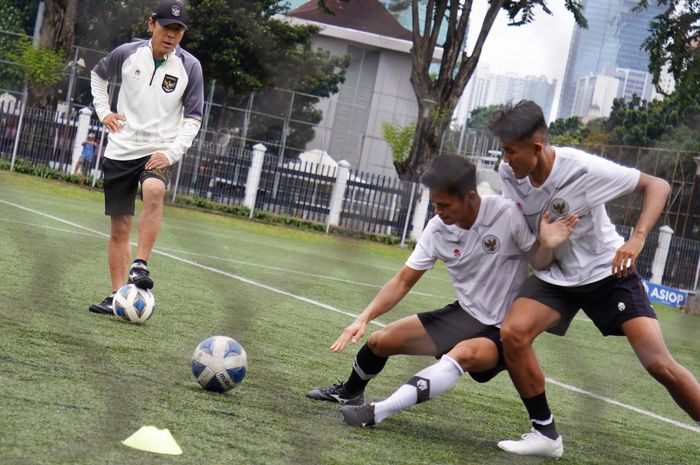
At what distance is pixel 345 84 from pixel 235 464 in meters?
31.7

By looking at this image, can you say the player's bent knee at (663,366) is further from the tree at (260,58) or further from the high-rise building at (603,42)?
the tree at (260,58)

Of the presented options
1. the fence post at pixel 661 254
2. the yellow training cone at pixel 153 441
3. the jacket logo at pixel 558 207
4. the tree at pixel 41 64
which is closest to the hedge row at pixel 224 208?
the tree at pixel 41 64

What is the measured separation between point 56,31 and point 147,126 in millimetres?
18363

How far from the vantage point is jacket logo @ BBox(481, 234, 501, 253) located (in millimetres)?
3781

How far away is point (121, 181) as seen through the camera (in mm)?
5516

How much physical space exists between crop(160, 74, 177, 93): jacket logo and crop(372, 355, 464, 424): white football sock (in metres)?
2.57

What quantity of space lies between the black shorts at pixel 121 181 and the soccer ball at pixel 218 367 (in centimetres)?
182

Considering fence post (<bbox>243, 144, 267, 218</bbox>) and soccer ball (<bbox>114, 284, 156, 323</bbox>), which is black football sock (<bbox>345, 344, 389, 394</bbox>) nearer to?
soccer ball (<bbox>114, 284, 156, 323</bbox>)

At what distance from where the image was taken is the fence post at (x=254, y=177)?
20469 mm

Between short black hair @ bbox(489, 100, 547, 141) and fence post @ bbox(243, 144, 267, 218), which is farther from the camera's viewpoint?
fence post @ bbox(243, 144, 267, 218)

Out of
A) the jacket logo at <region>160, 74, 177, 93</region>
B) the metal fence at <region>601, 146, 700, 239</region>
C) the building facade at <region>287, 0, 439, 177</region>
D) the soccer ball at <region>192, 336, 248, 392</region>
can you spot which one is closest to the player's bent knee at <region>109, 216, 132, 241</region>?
the jacket logo at <region>160, 74, 177, 93</region>

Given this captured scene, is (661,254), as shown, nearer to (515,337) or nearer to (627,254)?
(627,254)

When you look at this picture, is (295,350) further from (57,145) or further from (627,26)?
(57,145)

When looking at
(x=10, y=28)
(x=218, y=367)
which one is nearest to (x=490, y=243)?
(x=218, y=367)
